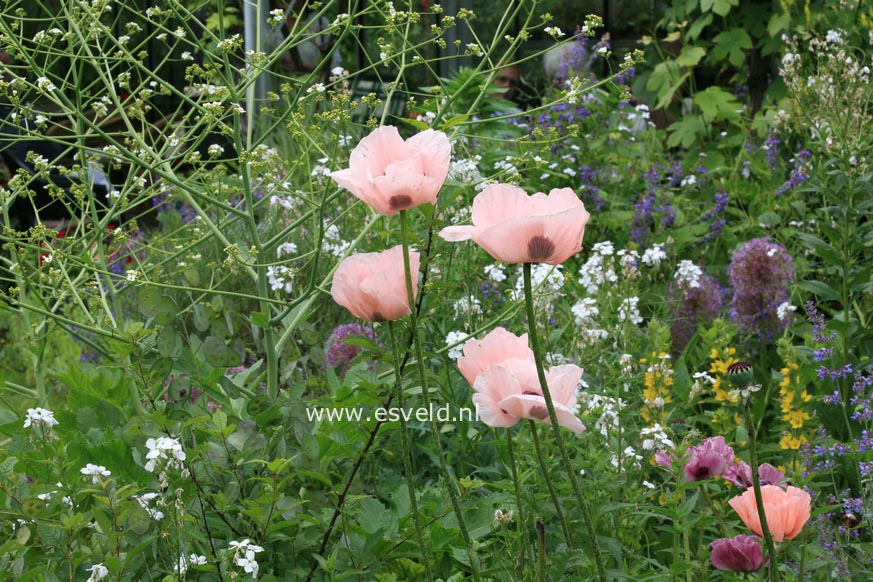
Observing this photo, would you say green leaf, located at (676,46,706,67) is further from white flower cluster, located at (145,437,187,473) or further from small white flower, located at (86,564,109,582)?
small white flower, located at (86,564,109,582)

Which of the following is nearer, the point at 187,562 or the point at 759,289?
the point at 187,562

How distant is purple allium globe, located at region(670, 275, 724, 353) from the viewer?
357cm

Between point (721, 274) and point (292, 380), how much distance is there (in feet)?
6.93

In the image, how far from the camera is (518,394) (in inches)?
48.4

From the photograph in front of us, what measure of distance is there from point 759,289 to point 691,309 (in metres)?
0.29

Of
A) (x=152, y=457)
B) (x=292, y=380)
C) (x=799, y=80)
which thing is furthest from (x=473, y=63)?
(x=152, y=457)

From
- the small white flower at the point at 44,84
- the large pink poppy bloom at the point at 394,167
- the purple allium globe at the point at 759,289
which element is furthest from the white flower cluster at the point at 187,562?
the purple allium globe at the point at 759,289

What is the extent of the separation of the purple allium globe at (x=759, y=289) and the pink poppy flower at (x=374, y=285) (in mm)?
2360

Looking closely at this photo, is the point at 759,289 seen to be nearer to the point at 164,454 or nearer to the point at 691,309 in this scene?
the point at 691,309

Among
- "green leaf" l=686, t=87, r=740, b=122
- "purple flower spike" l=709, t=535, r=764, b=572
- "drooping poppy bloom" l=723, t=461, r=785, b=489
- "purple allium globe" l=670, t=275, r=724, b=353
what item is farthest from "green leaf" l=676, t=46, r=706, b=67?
"purple flower spike" l=709, t=535, r=764, b=572

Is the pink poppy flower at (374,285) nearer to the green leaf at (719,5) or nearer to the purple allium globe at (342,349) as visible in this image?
the purple allium globe at (342,349)

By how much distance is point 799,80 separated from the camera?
361 cm

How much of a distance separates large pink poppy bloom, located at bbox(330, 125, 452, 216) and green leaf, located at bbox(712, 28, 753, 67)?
5129mm

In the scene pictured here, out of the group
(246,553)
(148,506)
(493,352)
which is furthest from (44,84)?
(493,352)
